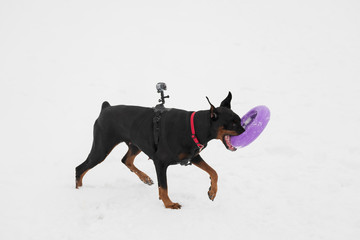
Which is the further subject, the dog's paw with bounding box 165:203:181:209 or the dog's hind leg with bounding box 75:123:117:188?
the dog's hind leg with bounding box 75:123:117:188

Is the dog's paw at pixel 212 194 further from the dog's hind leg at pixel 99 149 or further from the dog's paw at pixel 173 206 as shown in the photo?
the dog's hind leg at pixel 99 149

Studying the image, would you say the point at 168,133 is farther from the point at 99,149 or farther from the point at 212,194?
the point at 99,149

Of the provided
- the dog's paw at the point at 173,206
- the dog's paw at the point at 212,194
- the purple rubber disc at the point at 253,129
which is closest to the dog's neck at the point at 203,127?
the purple rubber disc at the point at 253,129

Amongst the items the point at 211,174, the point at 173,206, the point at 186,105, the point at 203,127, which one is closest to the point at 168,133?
the point at 203,127

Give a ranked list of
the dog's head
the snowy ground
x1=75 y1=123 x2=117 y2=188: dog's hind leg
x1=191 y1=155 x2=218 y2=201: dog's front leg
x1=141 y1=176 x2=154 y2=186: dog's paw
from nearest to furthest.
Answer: the dog's head → the snowy ground → x1=191 y1=155 x2=218 y2=201: dog's front leg → x1=75 y1=123 x2=117 y2=188: dog's hind leg → x1=141 y1=176 x2=154 y2=186: dog's paw

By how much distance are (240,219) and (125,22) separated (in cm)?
1356

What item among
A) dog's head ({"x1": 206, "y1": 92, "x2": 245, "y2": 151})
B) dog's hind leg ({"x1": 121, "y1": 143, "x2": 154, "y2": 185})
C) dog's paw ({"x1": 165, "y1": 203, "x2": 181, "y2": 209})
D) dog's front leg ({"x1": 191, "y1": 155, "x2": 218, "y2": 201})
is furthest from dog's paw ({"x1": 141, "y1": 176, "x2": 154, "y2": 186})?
dog's head ({"x1": 206, "y1": 92, "x2": 245, "y2": 151})

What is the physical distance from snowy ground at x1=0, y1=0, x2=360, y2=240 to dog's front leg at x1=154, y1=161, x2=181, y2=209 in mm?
123

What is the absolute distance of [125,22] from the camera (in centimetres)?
1580

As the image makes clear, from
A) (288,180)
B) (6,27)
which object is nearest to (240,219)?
(288,180)

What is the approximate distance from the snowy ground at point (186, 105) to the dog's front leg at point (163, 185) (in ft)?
0.40

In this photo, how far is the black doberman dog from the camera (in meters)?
→ 3.99

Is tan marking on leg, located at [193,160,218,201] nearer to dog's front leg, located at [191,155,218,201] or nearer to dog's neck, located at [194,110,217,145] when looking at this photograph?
dog's front leg, located at [191,155,218,201]

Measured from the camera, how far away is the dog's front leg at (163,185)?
4.30 meters
